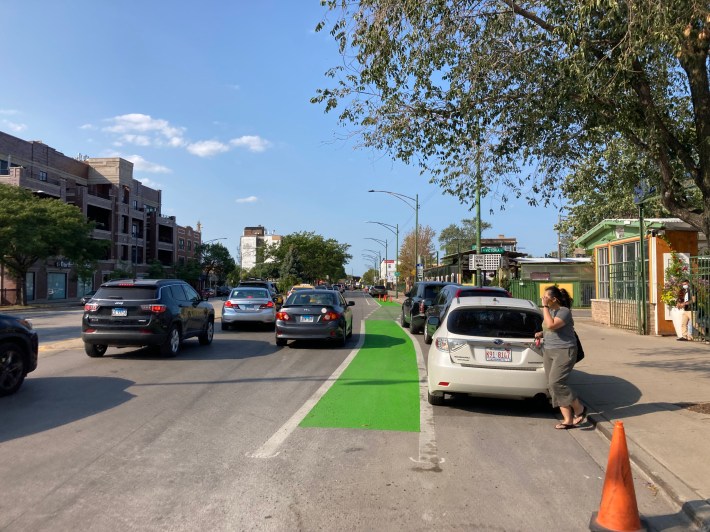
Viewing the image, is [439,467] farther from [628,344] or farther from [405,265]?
[405,265]

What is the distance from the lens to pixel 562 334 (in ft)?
22.4

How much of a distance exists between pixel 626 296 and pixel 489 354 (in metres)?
13.7

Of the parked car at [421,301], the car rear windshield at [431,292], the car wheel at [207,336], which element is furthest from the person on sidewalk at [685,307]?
the car wheel at [207,336]

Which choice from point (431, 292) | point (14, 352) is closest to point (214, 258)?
point (431, 292)

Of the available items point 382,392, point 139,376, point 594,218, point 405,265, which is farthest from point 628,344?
point 405,265

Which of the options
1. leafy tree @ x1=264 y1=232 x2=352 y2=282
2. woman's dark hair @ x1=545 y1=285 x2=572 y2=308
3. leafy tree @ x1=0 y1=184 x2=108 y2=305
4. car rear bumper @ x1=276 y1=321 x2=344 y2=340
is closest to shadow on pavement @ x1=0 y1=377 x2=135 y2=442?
car rear bumper @ x1=276 y1=321 x2=344 y2=340

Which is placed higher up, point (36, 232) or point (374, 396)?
point (36, 232)

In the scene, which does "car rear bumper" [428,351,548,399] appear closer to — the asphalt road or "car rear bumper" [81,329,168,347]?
the asphalt road

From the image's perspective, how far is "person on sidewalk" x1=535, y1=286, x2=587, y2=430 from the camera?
675 centimetres

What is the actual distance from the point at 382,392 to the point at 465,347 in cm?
197

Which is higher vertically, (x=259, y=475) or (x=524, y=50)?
(x=524, y=50)

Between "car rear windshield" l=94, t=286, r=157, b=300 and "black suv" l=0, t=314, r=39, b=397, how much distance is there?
299 cm

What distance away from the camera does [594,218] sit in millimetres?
31109

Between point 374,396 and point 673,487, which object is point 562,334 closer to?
point 673,487
